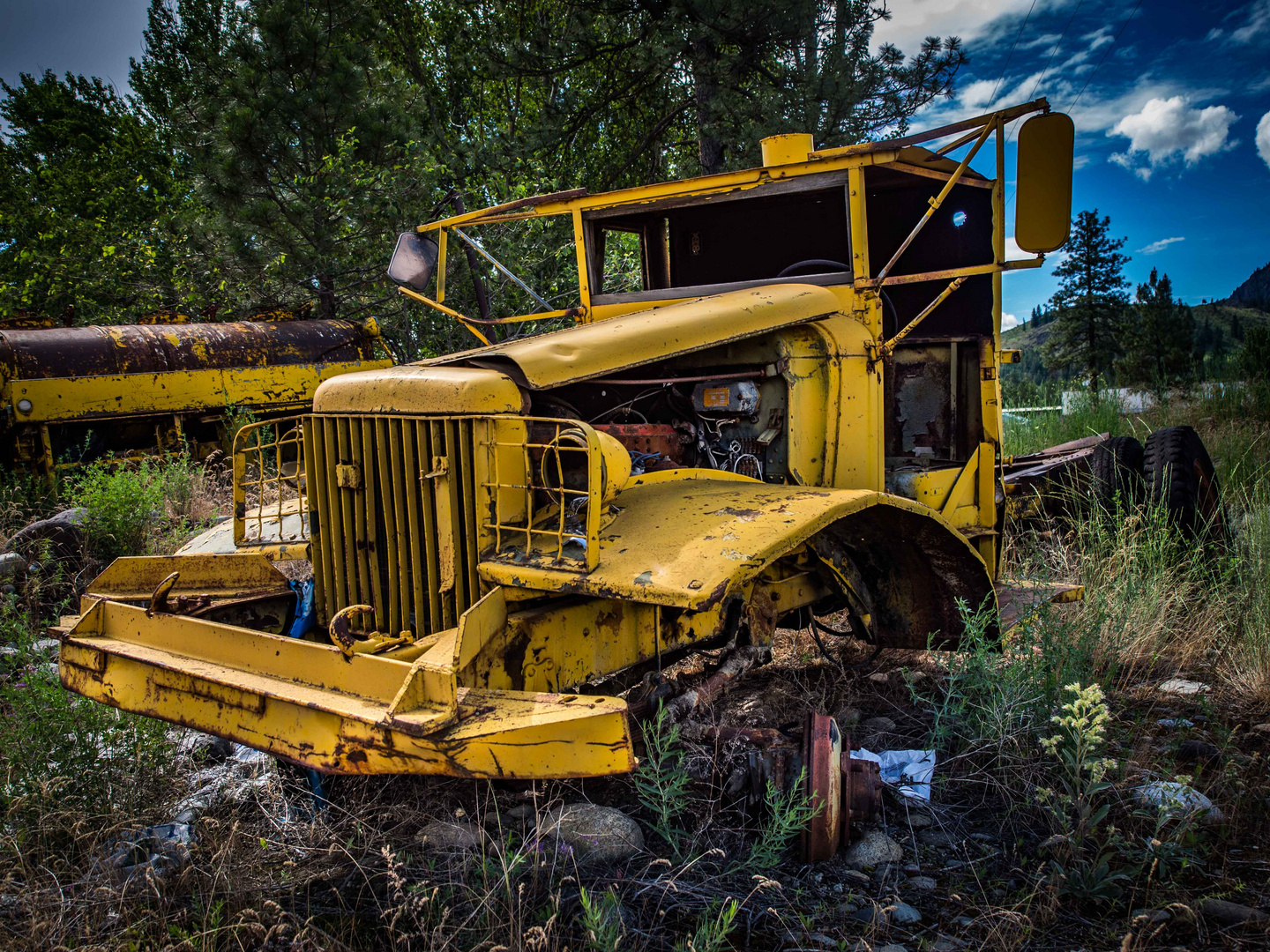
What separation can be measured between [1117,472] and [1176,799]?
317 cm

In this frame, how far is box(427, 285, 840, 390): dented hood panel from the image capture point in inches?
111

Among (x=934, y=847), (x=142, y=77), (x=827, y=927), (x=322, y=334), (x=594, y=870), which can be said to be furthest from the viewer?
(x=142, y=77)

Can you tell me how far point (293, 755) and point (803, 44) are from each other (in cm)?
987

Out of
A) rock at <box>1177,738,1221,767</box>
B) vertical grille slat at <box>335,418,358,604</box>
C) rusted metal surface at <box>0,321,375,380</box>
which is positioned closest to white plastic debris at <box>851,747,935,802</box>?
rock at <box>1177,738,1221,767</box>

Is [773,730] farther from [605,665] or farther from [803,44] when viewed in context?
[803,44]

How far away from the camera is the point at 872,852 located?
102 inches

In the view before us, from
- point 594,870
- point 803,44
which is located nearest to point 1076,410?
point 803,44

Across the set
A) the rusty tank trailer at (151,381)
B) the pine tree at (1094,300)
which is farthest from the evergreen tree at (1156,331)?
the rusty tank trailer at (151,381)

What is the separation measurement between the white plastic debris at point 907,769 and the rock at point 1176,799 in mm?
652

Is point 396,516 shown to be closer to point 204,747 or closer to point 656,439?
point 656,439

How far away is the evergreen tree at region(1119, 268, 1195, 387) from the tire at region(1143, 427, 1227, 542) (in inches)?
789

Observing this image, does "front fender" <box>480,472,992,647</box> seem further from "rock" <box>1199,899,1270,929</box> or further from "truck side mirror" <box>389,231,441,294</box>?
"truck side mirror" <box>389,231,441,294</box>

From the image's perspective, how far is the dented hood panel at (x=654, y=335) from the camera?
2.81m

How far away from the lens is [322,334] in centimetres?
966
